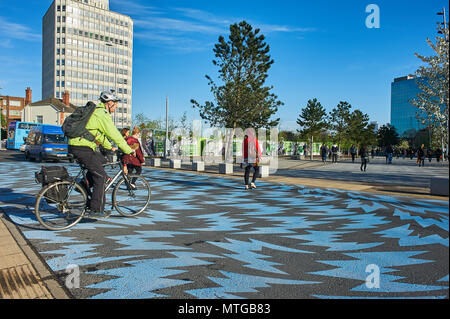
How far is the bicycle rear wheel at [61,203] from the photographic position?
A: 5.23 m

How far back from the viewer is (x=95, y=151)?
17.4 ft

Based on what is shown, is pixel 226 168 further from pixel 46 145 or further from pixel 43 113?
pixel 43 113

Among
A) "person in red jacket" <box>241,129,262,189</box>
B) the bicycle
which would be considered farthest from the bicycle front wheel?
"person in red jacket" <box>241,129,262,189</box>

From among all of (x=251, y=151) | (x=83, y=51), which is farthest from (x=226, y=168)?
(x=83, y=51)

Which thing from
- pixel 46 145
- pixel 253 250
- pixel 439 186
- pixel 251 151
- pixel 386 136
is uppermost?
pixel 386 136

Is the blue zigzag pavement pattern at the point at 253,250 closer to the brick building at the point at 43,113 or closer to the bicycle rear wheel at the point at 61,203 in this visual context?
the bicycle rear wheel at the point at 61,203

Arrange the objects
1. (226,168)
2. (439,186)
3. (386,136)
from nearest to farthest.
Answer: (439,186) → (226,168) → (386,136)

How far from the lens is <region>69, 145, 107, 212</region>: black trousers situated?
516 centimetres

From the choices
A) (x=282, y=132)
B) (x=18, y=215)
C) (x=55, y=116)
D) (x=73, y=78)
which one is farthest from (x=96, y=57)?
(x=18, y=215)

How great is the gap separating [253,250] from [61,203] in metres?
3.14

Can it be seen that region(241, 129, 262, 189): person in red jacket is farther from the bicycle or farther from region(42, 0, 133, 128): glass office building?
region(42, 0, 133, 128): glass office building

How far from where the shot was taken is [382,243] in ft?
14.8

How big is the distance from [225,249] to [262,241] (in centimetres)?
65

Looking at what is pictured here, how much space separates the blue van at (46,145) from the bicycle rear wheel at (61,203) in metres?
18.3
